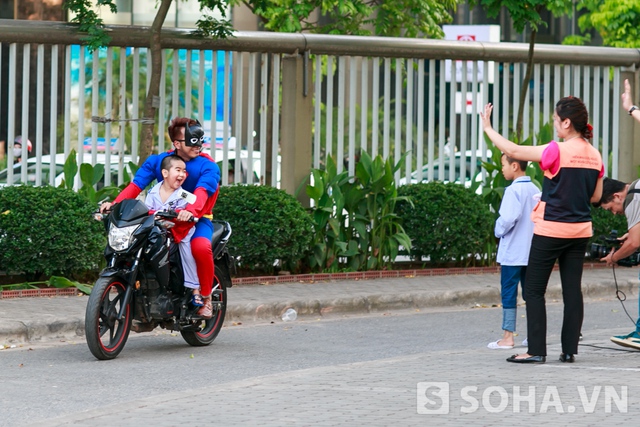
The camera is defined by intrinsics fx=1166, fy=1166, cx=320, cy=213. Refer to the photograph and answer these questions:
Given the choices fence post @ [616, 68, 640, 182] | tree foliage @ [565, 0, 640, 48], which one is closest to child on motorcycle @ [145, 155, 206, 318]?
fence post @ [616, 68, 640, 182]

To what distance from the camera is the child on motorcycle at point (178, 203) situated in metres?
8.52

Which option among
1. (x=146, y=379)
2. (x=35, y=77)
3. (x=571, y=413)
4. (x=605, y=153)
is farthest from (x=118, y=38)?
(x=571, y=413)

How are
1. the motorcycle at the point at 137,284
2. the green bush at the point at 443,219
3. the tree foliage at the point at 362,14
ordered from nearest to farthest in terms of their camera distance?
1. the motorcycle at the point at 137,284
2. the green bush at the point at 443,219
3. the tree foliage at the point at 362,14

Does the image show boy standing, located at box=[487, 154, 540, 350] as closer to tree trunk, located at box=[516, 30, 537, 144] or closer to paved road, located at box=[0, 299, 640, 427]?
paved road, located at box=[0, 299, 640, 427]

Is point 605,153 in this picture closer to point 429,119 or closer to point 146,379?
point 429,119

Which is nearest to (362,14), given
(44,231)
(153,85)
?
(153,85)

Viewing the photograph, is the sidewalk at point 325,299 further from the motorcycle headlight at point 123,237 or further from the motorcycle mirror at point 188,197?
the motorcycle mirror at point 188,197

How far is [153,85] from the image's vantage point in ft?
39.4

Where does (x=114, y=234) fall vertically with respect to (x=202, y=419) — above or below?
above

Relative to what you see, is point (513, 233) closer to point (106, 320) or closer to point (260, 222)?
point (106, 320)

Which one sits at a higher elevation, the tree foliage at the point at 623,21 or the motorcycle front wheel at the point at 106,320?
the tree foliage at the point at 623,21

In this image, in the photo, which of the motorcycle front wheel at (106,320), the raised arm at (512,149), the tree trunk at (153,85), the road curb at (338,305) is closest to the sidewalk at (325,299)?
the road curb at (338,305)

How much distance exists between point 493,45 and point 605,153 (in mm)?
2166

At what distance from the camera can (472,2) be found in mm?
14234
